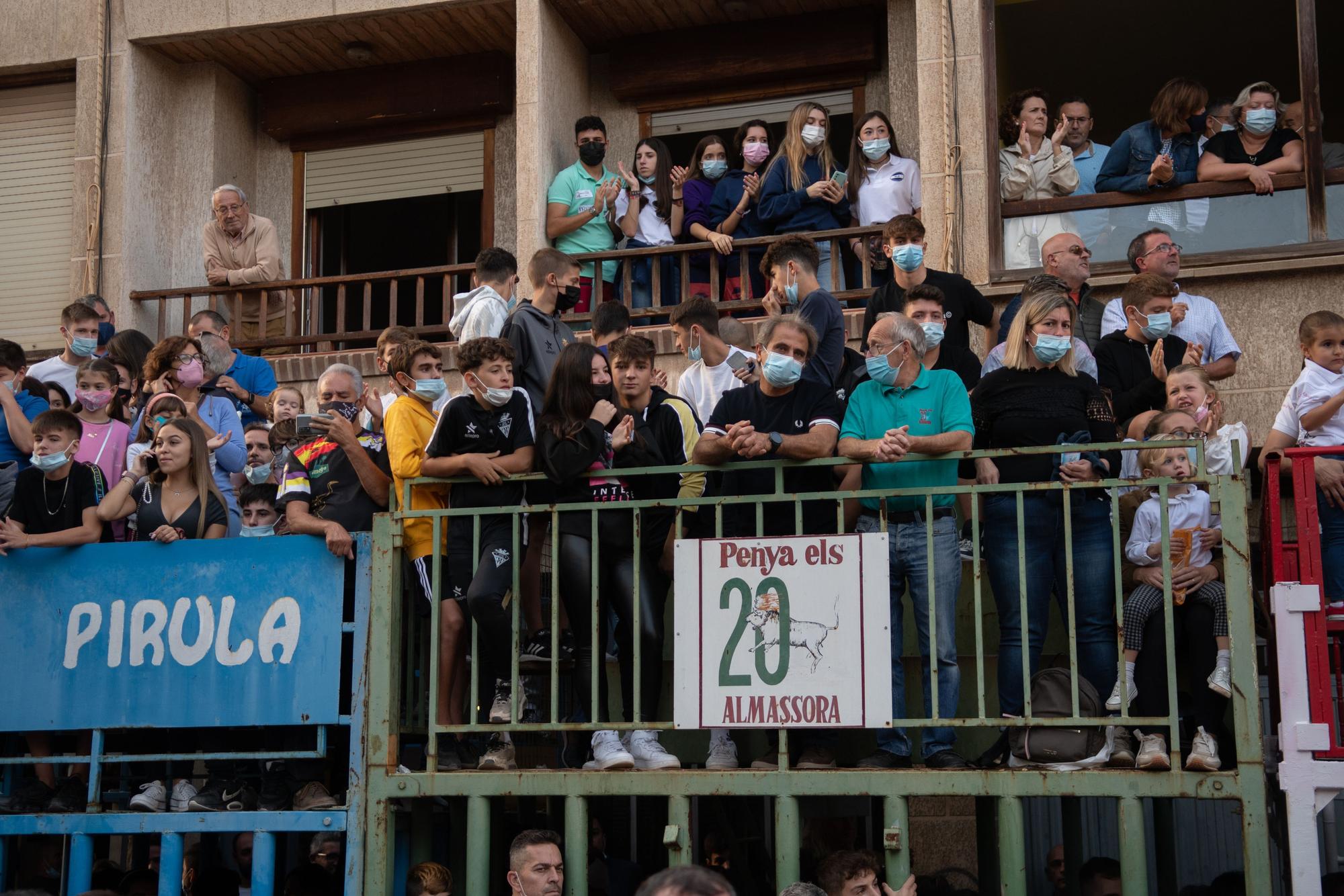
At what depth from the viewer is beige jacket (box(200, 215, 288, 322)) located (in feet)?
43.1

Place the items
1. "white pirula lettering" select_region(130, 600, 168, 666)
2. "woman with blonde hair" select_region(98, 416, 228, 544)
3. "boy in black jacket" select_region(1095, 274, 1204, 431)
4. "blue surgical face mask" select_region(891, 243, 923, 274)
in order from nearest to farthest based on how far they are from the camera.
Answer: "white pirula lettering" select_region(130, 600, 168, 666) < "woman with blonde hair" select_region(98, 416, 228, 544) < "boy in black jacket" select_region(1095, 274, 1204, 431) < "blue surgical face mask" select_region(891, 243, 923, 274)

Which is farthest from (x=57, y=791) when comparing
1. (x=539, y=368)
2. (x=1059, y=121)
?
(x=1059, y=121)

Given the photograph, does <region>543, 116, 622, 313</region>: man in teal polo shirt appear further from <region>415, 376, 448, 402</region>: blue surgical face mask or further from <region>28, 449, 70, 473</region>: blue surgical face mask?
<region>28, 449, 70, 473</region>: blue surgical face mask

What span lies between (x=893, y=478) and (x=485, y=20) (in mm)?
7721

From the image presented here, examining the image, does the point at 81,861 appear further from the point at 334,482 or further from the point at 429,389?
the point at 429,389

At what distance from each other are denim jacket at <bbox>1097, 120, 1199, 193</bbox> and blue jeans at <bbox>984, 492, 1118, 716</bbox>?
4572mm

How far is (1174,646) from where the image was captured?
6.88 metres

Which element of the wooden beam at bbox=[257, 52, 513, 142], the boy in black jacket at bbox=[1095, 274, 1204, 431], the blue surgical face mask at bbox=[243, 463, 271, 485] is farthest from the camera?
the wooden beam at bbox=[257, 52, 513, 142]

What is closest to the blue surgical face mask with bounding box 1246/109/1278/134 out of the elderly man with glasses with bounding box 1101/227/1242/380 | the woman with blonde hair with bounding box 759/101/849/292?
the elderly man with glasses with bounding box 1101/227/1242/380

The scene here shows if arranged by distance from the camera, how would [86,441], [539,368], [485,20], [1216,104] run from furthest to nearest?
[485,20]
[1216,104]
[86,441]
[539,368]

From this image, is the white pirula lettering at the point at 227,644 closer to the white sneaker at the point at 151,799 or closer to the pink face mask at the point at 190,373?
the white sneaker at the point at 151,799

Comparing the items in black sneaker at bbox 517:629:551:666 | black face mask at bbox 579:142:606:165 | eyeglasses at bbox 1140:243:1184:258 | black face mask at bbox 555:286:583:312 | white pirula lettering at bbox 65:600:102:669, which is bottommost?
black sneaker at bbox 517:629:551:666

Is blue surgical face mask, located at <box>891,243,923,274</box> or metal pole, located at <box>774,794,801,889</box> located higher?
blue surgical face mask, located at <box>891,243,923,274</box>

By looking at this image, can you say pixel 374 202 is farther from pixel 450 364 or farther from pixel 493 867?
pixel 493 867
